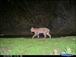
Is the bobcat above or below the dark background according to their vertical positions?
below

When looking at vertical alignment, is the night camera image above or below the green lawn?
above

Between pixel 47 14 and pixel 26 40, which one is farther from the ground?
pixel 47 14

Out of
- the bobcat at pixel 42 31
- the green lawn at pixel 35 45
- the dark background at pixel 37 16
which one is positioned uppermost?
the dark background at pixel 37 16

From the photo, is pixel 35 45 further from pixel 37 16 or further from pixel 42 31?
pixel 37 16

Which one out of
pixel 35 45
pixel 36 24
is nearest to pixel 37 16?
pixel 36 24

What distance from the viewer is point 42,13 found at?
3.28 m

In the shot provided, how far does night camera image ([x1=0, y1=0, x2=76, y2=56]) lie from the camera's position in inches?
127

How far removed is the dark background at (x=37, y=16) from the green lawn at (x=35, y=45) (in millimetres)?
73

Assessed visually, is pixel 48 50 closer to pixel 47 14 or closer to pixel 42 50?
pixel 42 50

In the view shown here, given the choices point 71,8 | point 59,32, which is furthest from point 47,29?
point 71,8

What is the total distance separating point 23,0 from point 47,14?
0.29 metres

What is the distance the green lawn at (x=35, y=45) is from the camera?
3.21m

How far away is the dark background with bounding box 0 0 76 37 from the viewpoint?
10.7ft

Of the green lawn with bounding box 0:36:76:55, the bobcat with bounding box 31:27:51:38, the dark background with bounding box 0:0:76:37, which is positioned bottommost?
the green lawn with bounding box 0:36:76:55
